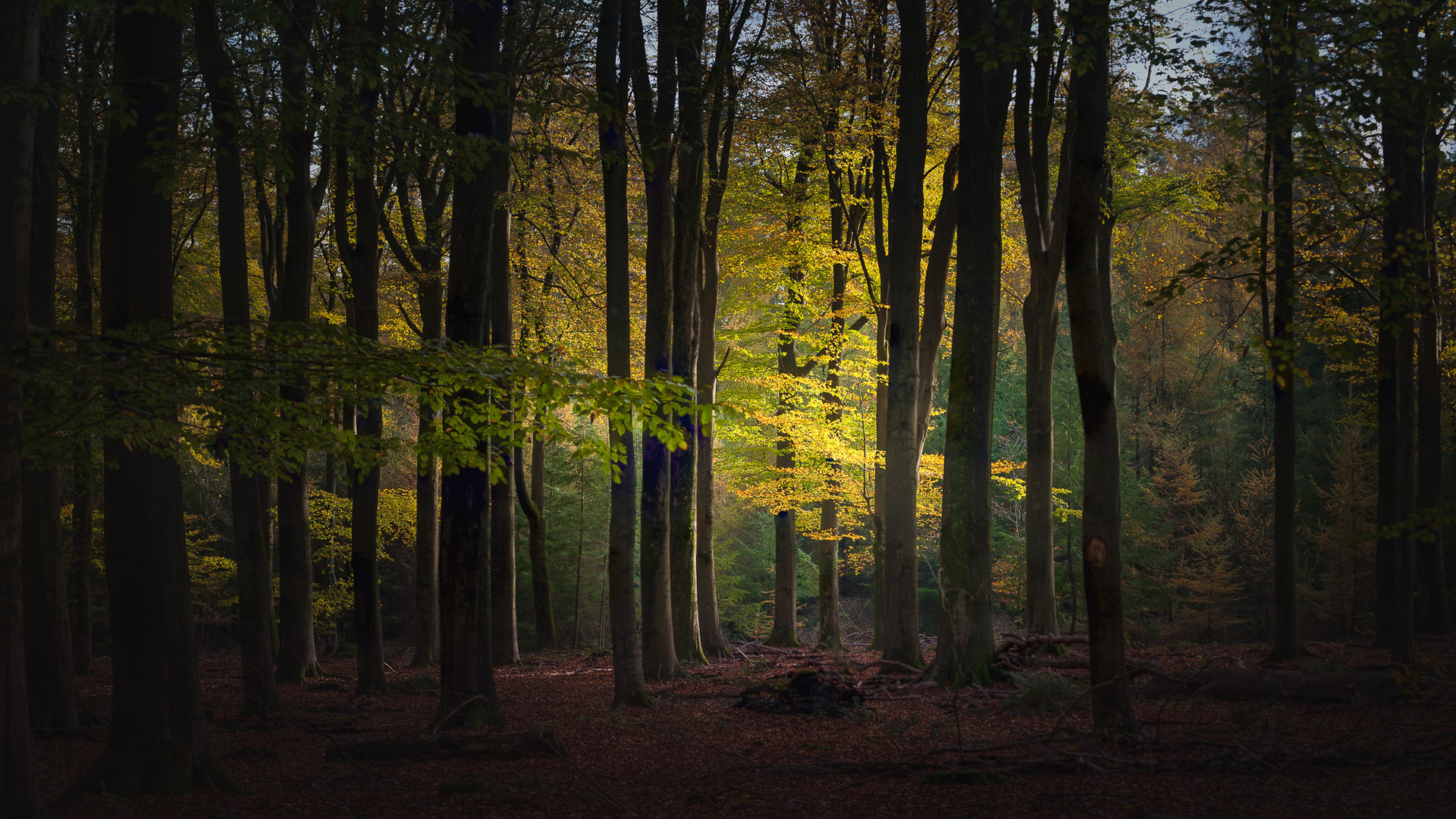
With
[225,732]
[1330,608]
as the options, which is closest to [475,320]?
[225,732]

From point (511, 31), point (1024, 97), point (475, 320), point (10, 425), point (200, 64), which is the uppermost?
point (511, 31)

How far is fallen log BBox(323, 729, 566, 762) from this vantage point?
293 inches

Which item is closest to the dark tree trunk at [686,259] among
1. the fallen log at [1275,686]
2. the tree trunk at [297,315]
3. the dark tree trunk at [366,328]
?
the dark tree trunk at [366,328]

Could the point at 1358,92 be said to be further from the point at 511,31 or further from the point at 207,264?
the point at 207,264

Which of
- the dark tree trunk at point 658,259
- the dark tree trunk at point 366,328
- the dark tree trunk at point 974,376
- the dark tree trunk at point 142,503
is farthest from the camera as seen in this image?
the dark tree trunk at point 658,259

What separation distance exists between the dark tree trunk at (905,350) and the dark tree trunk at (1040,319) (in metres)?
1.87

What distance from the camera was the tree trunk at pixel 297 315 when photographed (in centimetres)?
952

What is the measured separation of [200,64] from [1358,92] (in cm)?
964

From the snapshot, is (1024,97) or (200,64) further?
(1024,97)

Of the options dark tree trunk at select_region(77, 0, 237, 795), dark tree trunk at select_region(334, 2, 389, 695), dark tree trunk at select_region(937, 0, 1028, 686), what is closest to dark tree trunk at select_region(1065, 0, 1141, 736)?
dark tree trunk at select_region(937, 0, 1028, 686)

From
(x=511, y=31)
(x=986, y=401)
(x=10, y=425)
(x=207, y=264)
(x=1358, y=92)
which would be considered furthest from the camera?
(x=207, y=264)

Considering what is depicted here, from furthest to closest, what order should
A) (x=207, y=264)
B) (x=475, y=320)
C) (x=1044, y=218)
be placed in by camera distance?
(x=207, y=264)
(x=1044, y=218)
(x=475, y=320)

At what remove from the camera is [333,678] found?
45.6 ft

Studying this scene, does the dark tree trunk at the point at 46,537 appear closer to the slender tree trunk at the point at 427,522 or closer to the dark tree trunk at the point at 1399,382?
the slender tree trunk at the point at 427,522
